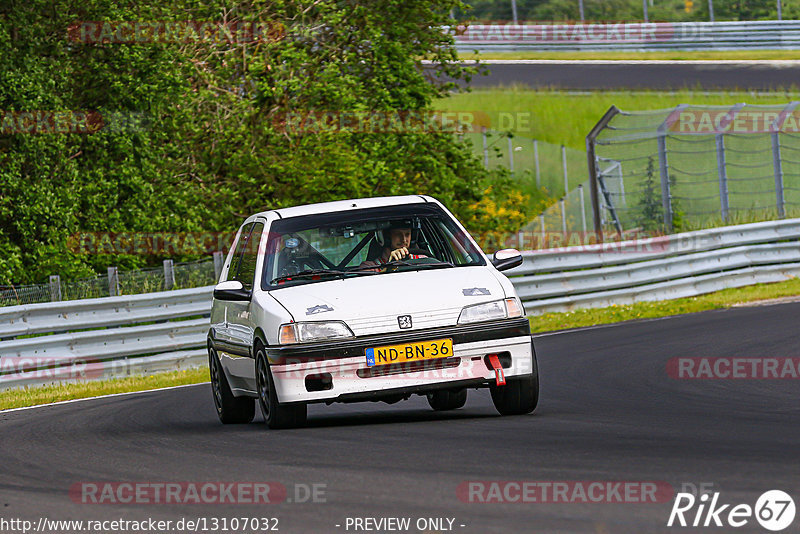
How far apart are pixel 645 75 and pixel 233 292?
1326 inches

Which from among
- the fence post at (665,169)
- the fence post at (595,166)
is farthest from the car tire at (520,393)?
the fence post at (665,169)

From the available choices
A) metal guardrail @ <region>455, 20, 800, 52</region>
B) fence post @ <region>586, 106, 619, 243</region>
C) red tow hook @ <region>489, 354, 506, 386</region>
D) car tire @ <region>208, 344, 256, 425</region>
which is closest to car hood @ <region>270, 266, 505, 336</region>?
red tow hook @ <region>489, 354, 506, 386</region>

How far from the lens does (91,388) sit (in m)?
15.7

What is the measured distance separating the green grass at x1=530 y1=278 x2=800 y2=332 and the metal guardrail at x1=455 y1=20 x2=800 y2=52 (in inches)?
923

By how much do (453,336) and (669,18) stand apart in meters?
38.1

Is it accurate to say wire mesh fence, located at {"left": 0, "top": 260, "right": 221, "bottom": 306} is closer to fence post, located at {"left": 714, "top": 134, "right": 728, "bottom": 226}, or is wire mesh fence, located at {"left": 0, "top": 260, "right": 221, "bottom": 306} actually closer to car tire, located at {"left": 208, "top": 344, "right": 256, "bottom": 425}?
car tire, located at {"left": 208, "top": 344, "right": 256, "bottom": 425}

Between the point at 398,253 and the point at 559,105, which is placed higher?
the point at 398,253

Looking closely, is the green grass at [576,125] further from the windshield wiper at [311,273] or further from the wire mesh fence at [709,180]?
the windshield wiper at [311,273]

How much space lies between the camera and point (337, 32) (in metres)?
27.6

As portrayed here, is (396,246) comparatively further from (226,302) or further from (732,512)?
(732,512)

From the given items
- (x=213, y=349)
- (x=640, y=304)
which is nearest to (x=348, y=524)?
(x=213, y=349)

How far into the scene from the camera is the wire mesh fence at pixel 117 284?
57.4 ft

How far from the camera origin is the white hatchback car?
8.63 metres

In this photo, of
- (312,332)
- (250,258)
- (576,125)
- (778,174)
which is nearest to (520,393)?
(312,332)
